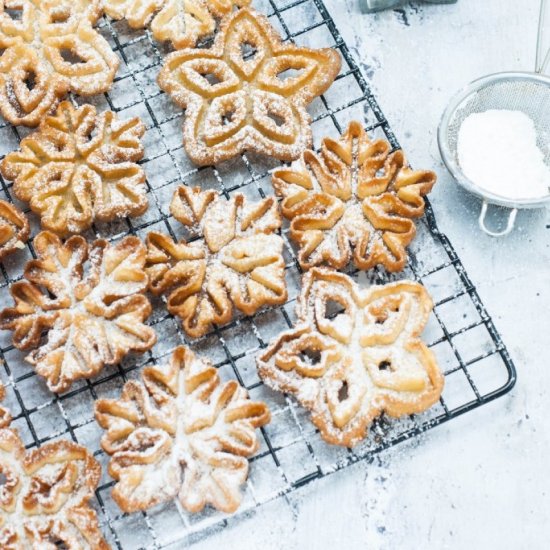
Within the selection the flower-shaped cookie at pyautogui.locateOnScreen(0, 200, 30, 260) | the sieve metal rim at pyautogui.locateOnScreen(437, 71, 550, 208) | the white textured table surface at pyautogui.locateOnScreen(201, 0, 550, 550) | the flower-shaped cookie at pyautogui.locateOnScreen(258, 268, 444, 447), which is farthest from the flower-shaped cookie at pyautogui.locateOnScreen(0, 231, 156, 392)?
the sieve metal rim at pyautogui.locateOnScreen(437, 71, 550, 208)

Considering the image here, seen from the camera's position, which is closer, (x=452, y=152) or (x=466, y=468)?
(x=466, y=468)

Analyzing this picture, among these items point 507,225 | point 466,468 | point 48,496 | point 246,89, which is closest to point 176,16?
point 246,89

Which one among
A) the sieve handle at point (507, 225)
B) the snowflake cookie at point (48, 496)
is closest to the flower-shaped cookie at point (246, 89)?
the sieve handle at point (507, 225)

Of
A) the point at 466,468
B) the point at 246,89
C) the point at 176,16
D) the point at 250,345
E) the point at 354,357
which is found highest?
the point at 176,16

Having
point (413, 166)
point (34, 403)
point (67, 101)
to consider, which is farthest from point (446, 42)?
point (34, 403)

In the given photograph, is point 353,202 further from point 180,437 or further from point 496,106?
point 180,437

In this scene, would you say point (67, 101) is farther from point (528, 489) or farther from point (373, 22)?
point (528, 489)

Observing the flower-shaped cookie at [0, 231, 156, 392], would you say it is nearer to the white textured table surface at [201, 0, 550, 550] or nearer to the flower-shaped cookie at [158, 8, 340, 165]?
the flower-shaped cookie at [158, 8, 340, 165]
